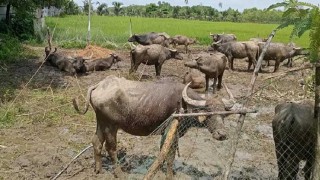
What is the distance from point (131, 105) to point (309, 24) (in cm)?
301

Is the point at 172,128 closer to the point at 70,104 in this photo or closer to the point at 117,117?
the point at 117,117

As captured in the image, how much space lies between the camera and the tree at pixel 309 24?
3520 mm

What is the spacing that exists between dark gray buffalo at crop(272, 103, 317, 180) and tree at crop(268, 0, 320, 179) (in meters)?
1.11

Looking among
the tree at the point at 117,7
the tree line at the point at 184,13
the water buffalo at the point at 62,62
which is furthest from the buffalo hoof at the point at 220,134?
the tree at the point at 117,7

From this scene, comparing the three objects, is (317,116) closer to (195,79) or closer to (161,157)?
(161,157)

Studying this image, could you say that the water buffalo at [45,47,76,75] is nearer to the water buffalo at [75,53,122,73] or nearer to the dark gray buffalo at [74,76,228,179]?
the water buffalo at [75,53,122,73]

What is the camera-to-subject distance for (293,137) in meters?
5.04

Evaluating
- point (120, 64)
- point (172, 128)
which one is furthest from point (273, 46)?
point (172, 128)

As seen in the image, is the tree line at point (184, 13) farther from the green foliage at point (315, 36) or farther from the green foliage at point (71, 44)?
the green foliage at point (315, 36)

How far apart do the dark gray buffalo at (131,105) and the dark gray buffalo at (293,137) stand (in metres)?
1.19

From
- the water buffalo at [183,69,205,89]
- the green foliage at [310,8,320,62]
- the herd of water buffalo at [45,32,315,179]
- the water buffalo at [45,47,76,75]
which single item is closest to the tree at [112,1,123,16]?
the water buffalo at [45,47,76,75]

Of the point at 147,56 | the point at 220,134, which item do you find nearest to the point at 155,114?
the point at 220,134

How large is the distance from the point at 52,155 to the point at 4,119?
6.88 feet

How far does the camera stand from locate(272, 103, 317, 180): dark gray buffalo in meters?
4.96
